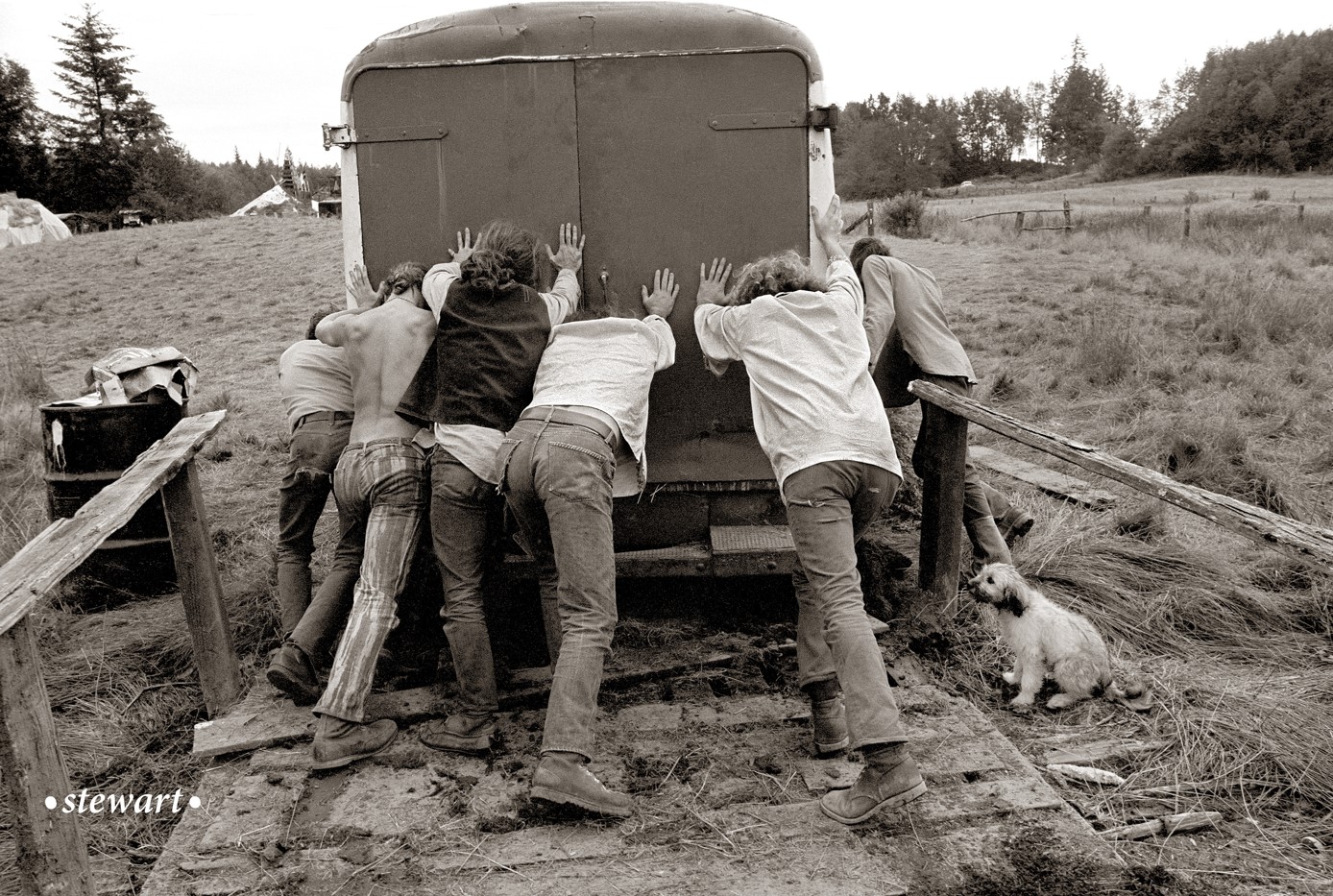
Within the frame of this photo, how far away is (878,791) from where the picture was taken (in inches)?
125

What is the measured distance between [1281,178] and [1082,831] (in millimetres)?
70679

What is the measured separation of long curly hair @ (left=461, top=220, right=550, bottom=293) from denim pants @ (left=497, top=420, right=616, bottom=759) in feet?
1.92

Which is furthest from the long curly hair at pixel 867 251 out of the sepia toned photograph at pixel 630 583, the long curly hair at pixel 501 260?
the long curly hair at pixel 501 260

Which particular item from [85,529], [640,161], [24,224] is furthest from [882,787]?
[24,224]

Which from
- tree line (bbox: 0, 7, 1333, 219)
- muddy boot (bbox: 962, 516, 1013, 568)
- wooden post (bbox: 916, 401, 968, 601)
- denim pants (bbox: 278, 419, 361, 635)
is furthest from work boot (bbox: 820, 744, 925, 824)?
tree line (bbox: 0, 7, 1333, 219)

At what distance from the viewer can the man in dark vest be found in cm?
378

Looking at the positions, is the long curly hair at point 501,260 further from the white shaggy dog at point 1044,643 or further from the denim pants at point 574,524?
the white shaggy dog at point 1044,643

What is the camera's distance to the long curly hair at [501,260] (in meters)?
3.76

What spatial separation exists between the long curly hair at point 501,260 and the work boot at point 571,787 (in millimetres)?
1744

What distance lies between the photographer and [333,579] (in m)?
4.12

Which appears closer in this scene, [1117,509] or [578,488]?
[578,488]

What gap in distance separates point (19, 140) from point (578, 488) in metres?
58.5

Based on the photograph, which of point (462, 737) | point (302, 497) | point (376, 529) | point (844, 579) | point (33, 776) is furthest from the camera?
point (302, 497)

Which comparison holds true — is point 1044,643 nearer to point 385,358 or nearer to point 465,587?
point 465,587
